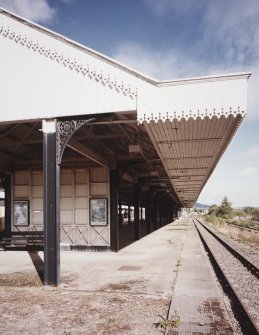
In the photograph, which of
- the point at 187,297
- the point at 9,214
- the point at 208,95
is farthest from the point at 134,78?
the point at 9,214

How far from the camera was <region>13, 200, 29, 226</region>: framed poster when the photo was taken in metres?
16.0

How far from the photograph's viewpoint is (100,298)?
22.5 ft

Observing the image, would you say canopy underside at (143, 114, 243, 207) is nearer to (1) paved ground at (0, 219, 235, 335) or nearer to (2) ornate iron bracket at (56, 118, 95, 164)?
(2) ornate iron bracket at (56, 118, 95, 164)

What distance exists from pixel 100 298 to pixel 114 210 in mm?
7850

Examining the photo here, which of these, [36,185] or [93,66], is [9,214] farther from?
[93,66]

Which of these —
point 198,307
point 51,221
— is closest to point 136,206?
point 51,221

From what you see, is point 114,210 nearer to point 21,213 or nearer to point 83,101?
point 21,213

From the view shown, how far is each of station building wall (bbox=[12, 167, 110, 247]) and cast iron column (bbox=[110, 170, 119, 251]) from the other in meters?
0.21

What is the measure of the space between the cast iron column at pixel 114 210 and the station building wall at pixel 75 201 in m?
0.21

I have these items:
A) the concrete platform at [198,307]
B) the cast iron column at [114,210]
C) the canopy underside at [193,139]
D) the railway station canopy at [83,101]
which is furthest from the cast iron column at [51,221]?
the cast iron column at [114,210]

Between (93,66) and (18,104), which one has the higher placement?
(93,66)

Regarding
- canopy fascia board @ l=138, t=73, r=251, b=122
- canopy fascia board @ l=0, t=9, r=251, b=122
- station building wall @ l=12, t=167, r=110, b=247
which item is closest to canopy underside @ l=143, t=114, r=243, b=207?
canopy fascia board @ l=138, t=73, r=251, b=122

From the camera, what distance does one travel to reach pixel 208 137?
1020 cm

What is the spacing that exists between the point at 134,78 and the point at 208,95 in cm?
189
